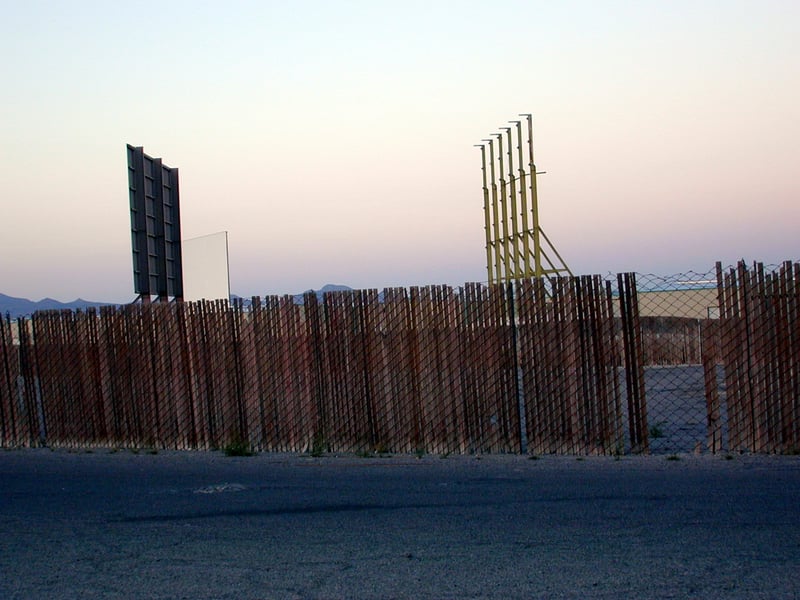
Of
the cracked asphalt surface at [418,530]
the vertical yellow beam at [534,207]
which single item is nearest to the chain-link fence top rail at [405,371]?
the cracked asphalt surface at [418,530]

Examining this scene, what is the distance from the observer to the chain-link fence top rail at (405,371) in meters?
10.5

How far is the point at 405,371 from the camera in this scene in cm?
1184

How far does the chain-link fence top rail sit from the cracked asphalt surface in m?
0.53

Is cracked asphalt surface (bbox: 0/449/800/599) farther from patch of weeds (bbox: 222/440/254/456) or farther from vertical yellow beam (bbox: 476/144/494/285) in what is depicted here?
vertical yellow beam (bbox: 476/144/494/285)

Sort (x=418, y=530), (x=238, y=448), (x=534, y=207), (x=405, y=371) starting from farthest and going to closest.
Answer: (x=534, y=207) → (x=238, y=448) → (x=405, y=371) → (x=418, y=530)

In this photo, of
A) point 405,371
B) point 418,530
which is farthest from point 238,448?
point 418,530

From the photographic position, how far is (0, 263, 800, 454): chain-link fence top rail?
Result: 10.5 meters

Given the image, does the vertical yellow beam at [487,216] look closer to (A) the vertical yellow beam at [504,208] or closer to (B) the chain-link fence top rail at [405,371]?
(A) the vertical yellow beam at [504,208]

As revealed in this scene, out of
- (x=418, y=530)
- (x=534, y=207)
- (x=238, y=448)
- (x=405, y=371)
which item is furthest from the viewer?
(x=534, y=207)

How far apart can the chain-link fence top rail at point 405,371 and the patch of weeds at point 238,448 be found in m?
0.08

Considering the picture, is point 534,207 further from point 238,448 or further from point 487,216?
point 238,448

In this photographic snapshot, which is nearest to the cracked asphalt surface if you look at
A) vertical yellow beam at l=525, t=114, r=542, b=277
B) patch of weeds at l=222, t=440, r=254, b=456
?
patch of weeds at l=222, t=440, r=254, b=456

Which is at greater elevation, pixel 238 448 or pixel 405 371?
pixel 405 371

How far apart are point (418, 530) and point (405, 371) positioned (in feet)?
14.5
